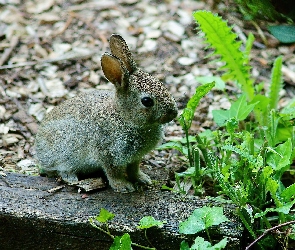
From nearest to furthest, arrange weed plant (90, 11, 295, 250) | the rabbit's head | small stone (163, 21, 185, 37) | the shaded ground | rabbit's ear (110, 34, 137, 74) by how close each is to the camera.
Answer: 1. weed plant (90, 11, 295, 250)
2. the rabbit's head
3. rabbit's ear (110, 34, 137, 74)
4. the shaded ground
5. small stone (163, 21, 185, 37)

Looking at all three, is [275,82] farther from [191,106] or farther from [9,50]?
[9,50]

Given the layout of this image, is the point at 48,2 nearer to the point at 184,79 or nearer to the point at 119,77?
the point at 184,79

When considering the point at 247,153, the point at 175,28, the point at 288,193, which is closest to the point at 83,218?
the point at 247,153

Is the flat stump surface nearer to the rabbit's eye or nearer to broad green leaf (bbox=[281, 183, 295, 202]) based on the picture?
broad green leaf (bbox=[281, 183, 295, 202])

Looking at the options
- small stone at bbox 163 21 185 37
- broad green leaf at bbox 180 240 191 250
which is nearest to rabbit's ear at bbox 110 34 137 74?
broad green leaf at bbox 180 240 191 250

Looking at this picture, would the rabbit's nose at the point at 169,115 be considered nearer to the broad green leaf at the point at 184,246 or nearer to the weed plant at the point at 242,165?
the weed plant at the point at 242,165

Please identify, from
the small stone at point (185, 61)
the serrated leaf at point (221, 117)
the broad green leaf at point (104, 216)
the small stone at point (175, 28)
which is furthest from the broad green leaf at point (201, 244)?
the small stone at point (175, 28)

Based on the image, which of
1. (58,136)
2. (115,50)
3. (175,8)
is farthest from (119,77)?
(175,8)
